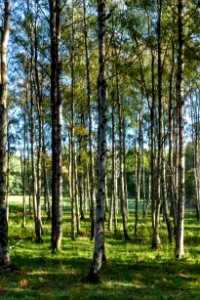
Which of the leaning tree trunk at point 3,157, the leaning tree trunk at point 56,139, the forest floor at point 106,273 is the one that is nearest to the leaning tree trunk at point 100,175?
the forest floor at point 106,273

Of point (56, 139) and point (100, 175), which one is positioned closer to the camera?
point (100, 175)

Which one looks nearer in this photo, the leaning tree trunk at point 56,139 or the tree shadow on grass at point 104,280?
the tree shadow on grass at point 104,280

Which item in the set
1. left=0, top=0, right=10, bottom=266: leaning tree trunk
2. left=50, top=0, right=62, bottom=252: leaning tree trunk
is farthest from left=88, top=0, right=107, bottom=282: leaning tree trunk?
left=50, top=0, right=62, bottom=252: leaning tree trunk

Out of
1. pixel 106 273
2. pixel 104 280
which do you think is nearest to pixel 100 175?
pixel 104 280

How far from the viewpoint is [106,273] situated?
37.9 ft

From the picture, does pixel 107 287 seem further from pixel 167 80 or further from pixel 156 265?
pixel 167 80

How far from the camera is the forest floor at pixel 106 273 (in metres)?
9.20

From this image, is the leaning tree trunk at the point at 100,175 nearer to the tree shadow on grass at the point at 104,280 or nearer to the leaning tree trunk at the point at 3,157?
the tree shadow on grass at the point at 104,280

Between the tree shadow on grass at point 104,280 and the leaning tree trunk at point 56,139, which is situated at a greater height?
the leaning tree trunk at point 56,139

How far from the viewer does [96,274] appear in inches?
400

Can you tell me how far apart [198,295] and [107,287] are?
2.23m

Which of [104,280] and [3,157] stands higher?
[3,157]

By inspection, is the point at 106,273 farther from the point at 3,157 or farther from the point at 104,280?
the point at 3,157

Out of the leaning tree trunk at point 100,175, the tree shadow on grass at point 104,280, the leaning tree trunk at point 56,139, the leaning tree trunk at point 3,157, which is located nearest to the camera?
the tree shadow on grass at point 104,280
